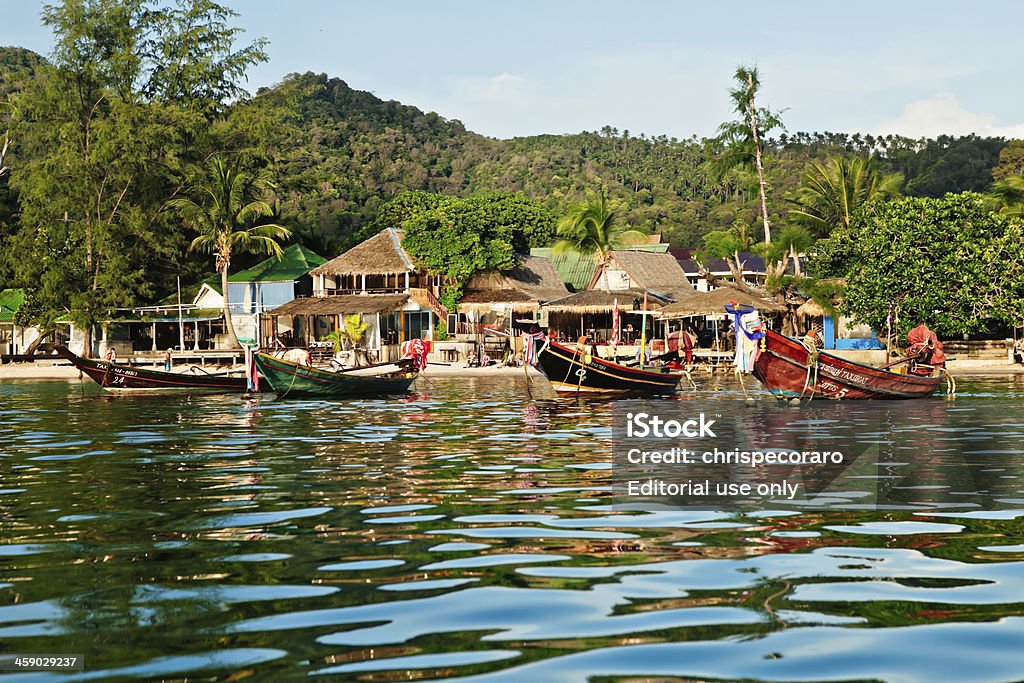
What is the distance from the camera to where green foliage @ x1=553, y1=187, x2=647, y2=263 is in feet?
168

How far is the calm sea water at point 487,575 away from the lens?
5.13 meters

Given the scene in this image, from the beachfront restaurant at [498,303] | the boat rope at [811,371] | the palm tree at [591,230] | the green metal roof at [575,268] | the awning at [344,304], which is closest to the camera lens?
the boat rope at [811,371]

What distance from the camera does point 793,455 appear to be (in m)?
14.3

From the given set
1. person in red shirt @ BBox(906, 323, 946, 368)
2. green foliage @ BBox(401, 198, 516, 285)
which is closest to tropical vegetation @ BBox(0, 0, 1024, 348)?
green foliage @ BBox(401, 198, 516, 285)

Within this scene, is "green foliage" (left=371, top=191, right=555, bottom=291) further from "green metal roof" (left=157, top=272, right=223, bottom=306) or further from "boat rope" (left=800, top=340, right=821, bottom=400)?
"boat rope" (left=800, top=340, right=821, bottom=400)

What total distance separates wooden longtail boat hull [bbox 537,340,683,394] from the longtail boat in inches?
410

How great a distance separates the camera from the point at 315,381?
91.9ft

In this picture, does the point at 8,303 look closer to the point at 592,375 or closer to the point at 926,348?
the point at 592,375

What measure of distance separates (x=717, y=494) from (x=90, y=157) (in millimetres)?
44897

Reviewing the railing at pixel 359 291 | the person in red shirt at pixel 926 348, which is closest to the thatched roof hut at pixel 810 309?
the railing at pixel 359 291

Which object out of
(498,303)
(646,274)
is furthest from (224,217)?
(646,274)

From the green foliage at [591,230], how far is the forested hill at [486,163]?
46.5 ft

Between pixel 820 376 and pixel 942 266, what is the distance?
18.2 meters

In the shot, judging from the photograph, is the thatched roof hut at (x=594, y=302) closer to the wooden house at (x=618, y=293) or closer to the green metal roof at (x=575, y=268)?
the wooden house at (x=618, y=293)
